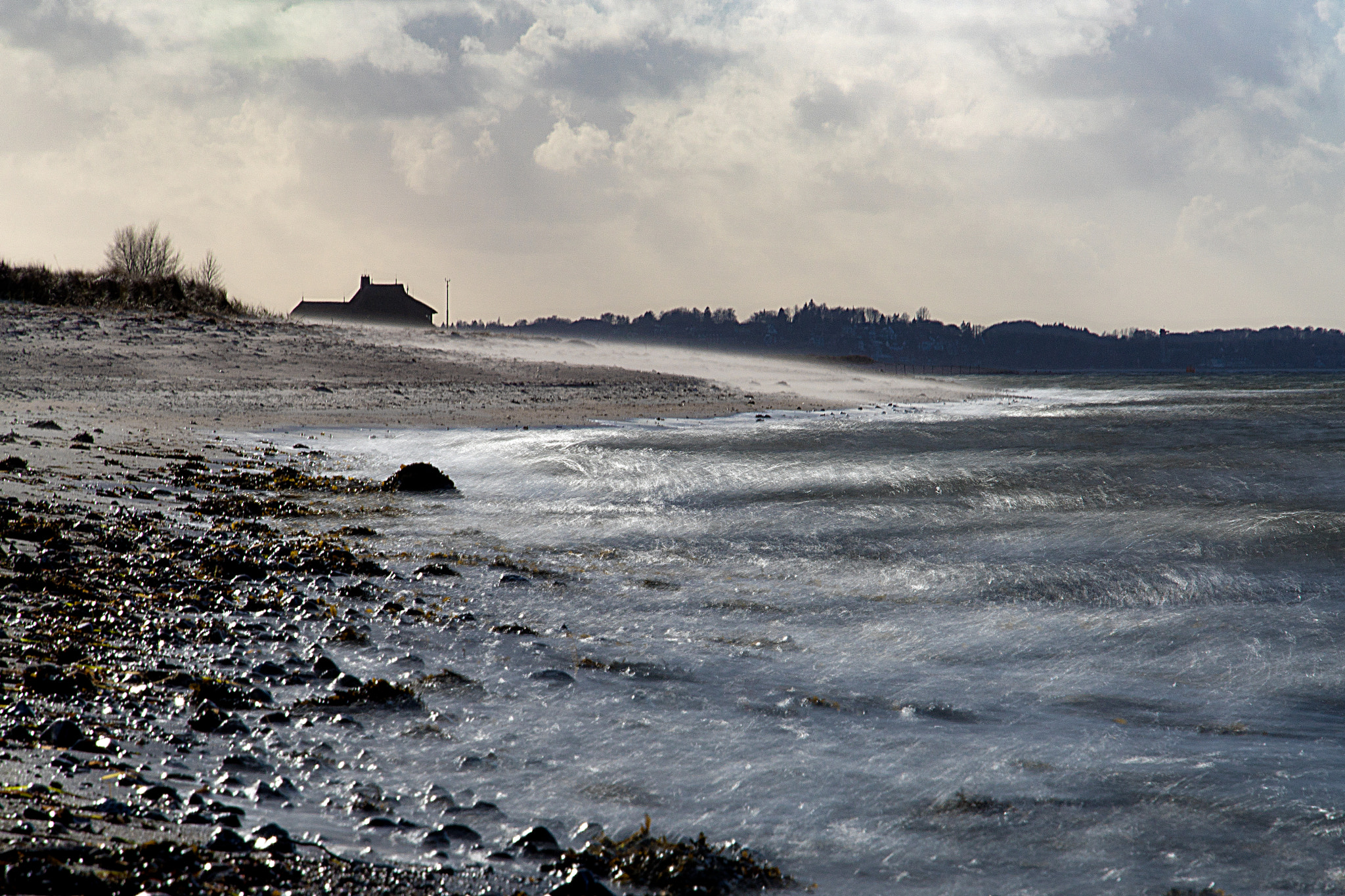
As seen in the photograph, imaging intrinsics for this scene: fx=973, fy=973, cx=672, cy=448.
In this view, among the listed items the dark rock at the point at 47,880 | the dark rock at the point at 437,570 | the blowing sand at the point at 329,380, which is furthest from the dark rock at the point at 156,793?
the blowing sand at the point at 329,380

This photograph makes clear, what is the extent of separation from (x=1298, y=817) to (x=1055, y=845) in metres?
0.89

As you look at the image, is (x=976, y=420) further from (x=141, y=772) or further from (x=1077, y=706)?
(x=141, y=772)

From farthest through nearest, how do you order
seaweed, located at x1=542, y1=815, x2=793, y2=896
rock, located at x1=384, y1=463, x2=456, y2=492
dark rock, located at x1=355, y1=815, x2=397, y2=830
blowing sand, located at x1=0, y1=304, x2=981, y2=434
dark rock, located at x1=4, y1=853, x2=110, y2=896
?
blowing sand, located at x1=0, y1=304, x2=981, y2=434 → rock, located at x1=384, y1=463, x2=456, y2=492 → dark rock, located at x1=355, y1=815, x2=397, y2=830 → seaweed, located at x1=542, y1=815, x2=793, y2=896 → dark rock, located at x1=4, y1=853, x2=110, y2=896

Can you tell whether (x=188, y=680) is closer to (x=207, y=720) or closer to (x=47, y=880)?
(x=207, y=720)

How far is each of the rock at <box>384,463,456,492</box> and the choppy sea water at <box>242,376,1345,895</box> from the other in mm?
358

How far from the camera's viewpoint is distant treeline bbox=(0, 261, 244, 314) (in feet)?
83.9

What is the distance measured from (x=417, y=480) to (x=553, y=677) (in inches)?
211

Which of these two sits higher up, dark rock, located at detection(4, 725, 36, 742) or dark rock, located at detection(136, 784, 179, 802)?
dark rock, located at detection(4, 725, 36, 742)

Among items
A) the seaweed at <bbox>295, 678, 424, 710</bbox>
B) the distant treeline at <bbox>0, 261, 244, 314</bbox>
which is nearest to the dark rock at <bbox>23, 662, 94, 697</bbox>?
the seaweed at <bbox>295, 678, 424, 710</bbox>

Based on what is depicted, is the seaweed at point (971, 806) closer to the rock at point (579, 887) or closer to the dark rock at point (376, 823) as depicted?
the rock at point (579, 887)

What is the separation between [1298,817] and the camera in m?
3.10

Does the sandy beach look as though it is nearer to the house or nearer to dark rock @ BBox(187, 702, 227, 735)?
dark rock @ BBox(187, 702, 227, 735)

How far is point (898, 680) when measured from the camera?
14.1 feet

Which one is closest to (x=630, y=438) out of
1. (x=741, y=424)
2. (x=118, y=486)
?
(x=741, y=424)
